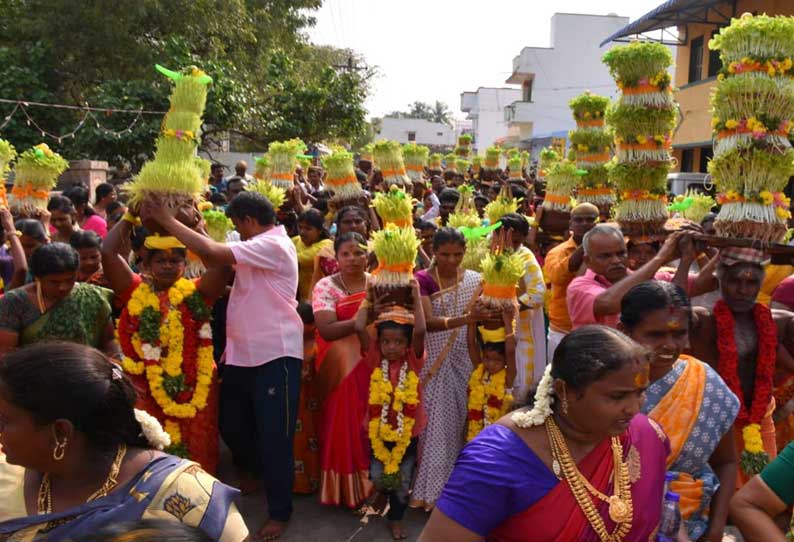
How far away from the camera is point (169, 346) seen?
4133 millimetres

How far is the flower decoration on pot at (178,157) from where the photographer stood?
3.57 meters

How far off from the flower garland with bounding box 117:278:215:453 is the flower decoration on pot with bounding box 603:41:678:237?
2953 millimetres

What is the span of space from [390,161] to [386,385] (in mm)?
6044

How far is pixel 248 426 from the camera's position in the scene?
4547 mm

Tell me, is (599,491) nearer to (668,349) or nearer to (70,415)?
(668,349)

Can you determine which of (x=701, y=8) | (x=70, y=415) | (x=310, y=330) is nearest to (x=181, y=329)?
(x=310, y=330)

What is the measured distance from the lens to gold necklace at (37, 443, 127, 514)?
1.92m

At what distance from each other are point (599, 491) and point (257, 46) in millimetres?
21181

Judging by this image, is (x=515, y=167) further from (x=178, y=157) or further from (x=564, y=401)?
(x=564, y=401)

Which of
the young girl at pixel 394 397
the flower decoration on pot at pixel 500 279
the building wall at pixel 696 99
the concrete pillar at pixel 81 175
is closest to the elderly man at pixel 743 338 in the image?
the flower decoration on pot at pixel 500 279

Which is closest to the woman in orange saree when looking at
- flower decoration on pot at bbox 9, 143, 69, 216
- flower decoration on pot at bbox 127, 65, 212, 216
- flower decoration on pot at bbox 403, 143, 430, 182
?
flower decoration on pot at bbox 127, 65, 212, 216

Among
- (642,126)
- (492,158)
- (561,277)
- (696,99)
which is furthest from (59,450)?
(696,99)

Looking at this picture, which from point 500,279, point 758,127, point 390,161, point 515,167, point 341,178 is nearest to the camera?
point 758,127

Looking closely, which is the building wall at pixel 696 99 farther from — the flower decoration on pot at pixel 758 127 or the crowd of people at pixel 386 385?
the flower decoration on pot at pixel 758 127
